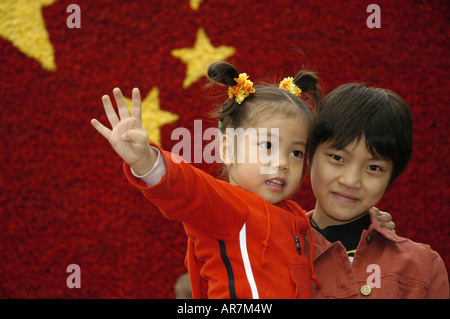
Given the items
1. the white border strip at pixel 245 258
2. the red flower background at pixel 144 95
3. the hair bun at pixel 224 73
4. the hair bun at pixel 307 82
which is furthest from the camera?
the red flower background at pixel 144 95

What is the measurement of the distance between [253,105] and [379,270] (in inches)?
17.8

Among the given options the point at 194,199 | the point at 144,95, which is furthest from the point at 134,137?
the point at 144,95

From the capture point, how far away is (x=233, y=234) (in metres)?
0.89

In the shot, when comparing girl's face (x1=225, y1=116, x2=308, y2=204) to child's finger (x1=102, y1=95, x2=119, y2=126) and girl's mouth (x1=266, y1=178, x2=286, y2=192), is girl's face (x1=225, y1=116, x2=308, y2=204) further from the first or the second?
child's finger (x1=102, y1=95, x2=119, y2=126)

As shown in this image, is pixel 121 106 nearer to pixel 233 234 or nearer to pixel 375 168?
pixel 233 234

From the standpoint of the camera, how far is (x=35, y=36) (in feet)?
6.51

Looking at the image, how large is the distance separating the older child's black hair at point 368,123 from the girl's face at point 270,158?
9cm

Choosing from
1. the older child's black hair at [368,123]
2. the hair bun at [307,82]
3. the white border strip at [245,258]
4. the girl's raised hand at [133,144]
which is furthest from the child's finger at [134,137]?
the hair bun at [307,82]

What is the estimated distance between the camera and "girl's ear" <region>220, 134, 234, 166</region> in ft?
3.57

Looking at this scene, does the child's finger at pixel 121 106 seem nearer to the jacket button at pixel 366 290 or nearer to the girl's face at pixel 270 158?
the girl's face at pixel 270 158

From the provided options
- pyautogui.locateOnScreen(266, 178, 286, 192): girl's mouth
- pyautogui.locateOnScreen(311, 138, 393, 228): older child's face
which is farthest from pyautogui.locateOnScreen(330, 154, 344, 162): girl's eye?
pyautogui.locateOnScreen(266, 178, 286, 192): girl's mouth

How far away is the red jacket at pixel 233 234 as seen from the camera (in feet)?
2.63

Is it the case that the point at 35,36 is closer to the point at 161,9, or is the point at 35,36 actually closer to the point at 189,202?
the point at 161,9

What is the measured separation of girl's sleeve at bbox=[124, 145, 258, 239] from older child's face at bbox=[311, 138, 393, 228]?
29 cm
